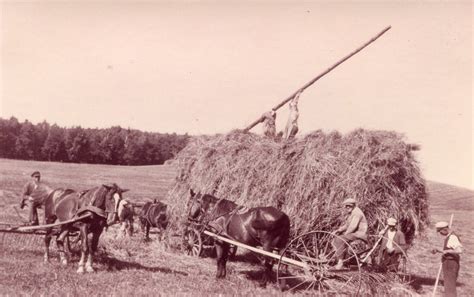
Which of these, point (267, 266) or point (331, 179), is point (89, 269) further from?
point (331, 179)

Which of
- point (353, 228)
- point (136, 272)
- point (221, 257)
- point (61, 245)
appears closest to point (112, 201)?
point (136, 272)

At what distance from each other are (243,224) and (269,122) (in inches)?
235

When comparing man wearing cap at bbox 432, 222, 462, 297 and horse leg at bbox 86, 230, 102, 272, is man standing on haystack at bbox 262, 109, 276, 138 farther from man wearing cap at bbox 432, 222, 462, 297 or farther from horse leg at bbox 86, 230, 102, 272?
man wearing cap at bbox 432, 222, 462, 297

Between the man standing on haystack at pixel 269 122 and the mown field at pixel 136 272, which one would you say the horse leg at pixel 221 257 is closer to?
the mown field at pixel 136 272

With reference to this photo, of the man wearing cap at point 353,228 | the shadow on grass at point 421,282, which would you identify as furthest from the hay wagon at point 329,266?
the shadow on grass at point 421,282

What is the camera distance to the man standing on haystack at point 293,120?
15.3 metres

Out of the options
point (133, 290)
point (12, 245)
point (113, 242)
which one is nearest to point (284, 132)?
point (113, 242)

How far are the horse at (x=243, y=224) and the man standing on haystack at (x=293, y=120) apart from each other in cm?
404

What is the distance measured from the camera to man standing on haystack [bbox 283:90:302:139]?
1530cm

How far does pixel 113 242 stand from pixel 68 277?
19.4 ft

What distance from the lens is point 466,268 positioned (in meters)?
16.9

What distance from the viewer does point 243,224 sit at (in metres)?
11.4

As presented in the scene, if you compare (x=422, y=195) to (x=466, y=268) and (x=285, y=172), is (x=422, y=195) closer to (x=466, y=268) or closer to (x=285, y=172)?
(x=285, y=172)

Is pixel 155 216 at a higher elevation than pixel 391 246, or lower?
lower
